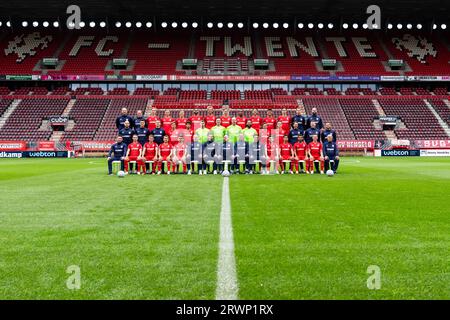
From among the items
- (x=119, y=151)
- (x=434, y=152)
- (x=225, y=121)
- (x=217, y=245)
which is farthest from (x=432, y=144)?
(x=217, y=245)

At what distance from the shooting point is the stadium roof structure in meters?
45.7

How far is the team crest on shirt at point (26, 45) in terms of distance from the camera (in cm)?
5109

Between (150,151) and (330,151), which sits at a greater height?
(150,151)

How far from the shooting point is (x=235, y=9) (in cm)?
4828

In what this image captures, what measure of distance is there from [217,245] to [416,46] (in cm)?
5636

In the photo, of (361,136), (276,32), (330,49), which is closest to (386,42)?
(330,49)

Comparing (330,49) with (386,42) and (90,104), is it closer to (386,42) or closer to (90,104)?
(386,42)

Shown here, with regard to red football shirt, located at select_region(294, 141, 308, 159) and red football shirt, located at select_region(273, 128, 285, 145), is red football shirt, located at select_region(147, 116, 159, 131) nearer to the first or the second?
red football shirt, located at select_region(273, 128, 285, 145)

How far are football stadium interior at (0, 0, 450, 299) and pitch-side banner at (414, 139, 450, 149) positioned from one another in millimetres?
172

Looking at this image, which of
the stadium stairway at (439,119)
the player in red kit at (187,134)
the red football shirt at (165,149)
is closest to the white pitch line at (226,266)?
the player in red kit at (187,134)

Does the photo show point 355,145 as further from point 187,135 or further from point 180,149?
point 187,135

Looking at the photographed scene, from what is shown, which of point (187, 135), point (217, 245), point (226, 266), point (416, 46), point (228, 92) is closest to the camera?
point (226, 266)

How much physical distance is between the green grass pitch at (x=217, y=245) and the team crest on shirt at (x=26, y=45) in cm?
4887

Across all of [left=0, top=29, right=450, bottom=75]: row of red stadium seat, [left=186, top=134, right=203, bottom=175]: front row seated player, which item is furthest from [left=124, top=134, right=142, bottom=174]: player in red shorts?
[left=0, top=29, right=450, bottom=75]: row of red stadium seat
